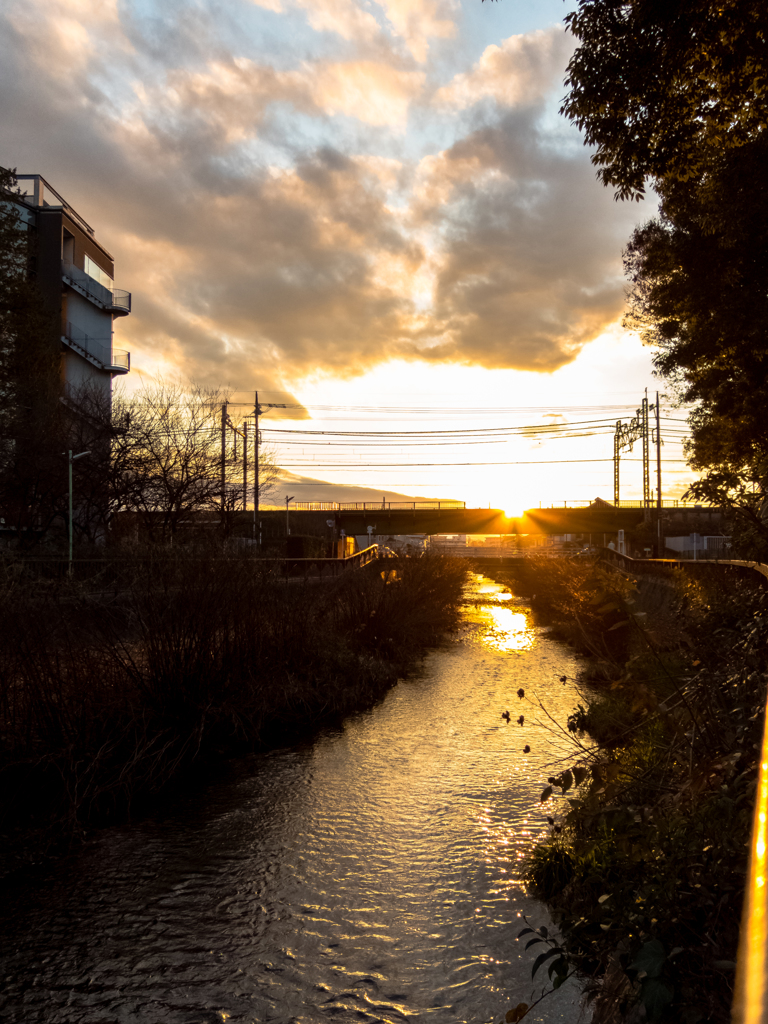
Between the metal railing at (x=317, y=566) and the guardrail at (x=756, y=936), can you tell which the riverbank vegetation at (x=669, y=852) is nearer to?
the guardrail at (x=756, y=936)

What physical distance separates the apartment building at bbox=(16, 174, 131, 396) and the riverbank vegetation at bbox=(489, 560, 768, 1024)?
41.0 metres

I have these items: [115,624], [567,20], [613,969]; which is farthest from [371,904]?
[567,20]

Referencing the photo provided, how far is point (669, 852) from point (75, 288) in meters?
49.7

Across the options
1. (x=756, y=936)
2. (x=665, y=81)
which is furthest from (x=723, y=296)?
(x=756, y=936)

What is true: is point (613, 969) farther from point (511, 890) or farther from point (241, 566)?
point (241, 566)

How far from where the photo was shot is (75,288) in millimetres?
47125

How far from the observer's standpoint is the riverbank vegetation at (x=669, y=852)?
343 cm

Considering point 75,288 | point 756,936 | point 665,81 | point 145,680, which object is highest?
point 75,288

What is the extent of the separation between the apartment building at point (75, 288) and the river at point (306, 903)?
37.5 metres

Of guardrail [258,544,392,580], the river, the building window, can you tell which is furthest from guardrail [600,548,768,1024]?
the building window

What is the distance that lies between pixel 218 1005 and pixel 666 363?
1994 centimetres

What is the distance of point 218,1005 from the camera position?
5.60 m

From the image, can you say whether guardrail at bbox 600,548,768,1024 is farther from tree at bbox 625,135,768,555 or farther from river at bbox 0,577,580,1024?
tree at bbox 625,135,768,555

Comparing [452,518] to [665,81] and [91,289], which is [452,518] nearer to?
[91,289]
